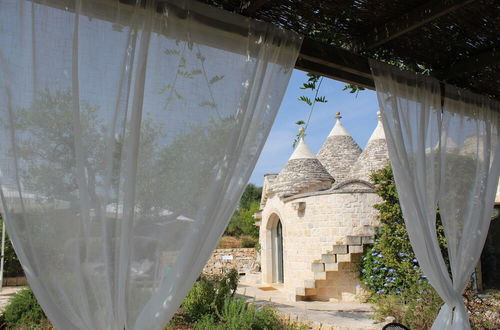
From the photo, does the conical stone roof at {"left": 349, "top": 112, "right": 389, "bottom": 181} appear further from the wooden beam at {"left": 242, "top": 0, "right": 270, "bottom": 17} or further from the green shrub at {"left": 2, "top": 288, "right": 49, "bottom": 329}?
the wooden beam at {"left": 242, "top": 0, "right": 270, "bottom": 17}

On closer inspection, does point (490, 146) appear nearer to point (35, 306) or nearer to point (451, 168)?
point (451, 168)

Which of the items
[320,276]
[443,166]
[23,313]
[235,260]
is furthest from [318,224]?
[235,260]

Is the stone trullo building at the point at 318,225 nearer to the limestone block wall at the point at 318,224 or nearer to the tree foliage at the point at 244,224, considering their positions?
the limestone block wall at the point at 318,224

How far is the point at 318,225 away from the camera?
11398 millimetres

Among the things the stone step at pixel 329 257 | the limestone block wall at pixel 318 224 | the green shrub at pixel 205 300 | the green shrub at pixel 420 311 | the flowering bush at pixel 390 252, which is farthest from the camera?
the limestone block wall at pixel 318 224

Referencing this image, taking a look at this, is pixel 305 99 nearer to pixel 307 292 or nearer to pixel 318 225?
pixel 307 292

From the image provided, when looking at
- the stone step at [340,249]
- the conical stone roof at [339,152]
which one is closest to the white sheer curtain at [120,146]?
the stone step at [340,249]

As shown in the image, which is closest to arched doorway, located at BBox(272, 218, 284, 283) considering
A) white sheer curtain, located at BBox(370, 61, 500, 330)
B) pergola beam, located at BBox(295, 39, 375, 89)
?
white sheer curtain, located at BBox(370, 61, 500, 330)

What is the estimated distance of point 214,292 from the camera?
275 inches

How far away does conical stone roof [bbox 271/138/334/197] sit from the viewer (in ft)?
43.8

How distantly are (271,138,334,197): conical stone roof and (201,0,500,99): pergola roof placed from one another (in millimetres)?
9913

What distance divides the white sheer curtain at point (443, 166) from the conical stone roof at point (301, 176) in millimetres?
9573

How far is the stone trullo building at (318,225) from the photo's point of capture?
1055cm

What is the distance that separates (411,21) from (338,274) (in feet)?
28.4
